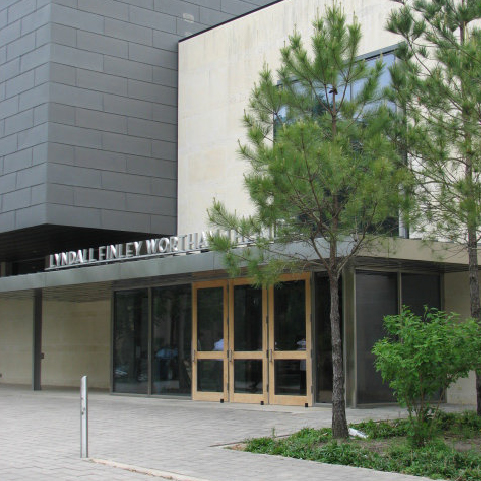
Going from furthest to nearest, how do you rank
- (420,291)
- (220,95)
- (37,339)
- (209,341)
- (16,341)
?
(16,341)
(37,339)
(220,95)
(209,341)
(420,291)

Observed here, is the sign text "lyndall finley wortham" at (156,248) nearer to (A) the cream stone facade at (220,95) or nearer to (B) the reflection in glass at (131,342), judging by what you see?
(B) the reflection in glass at (131,342)

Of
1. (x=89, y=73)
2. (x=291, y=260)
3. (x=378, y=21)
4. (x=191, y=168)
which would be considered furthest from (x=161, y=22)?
(x=291, y=260)

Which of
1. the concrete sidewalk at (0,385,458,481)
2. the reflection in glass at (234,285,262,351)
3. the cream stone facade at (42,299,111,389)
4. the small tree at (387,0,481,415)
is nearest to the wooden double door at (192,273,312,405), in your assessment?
the reflection in glass at (234,285,262,351)

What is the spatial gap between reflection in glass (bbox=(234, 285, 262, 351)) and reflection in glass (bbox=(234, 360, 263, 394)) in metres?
0.32

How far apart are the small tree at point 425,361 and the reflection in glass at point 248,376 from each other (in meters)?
6.90

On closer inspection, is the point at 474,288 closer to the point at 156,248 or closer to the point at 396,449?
the point at 396,449

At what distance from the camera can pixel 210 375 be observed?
17.3m

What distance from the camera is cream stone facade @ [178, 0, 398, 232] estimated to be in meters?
19.5

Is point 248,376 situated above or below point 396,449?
above

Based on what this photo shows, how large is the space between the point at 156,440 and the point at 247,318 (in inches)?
229

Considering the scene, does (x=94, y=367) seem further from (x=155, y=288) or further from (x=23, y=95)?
(x=23, y=95)

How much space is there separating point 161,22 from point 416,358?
16.4 metres

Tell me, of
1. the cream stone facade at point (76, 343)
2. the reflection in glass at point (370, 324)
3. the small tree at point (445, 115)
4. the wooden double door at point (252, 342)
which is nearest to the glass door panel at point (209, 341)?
the wooden double door at point (252, 342)

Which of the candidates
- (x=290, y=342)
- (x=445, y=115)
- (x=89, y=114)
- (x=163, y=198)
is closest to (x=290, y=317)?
(x=290, y=342)
